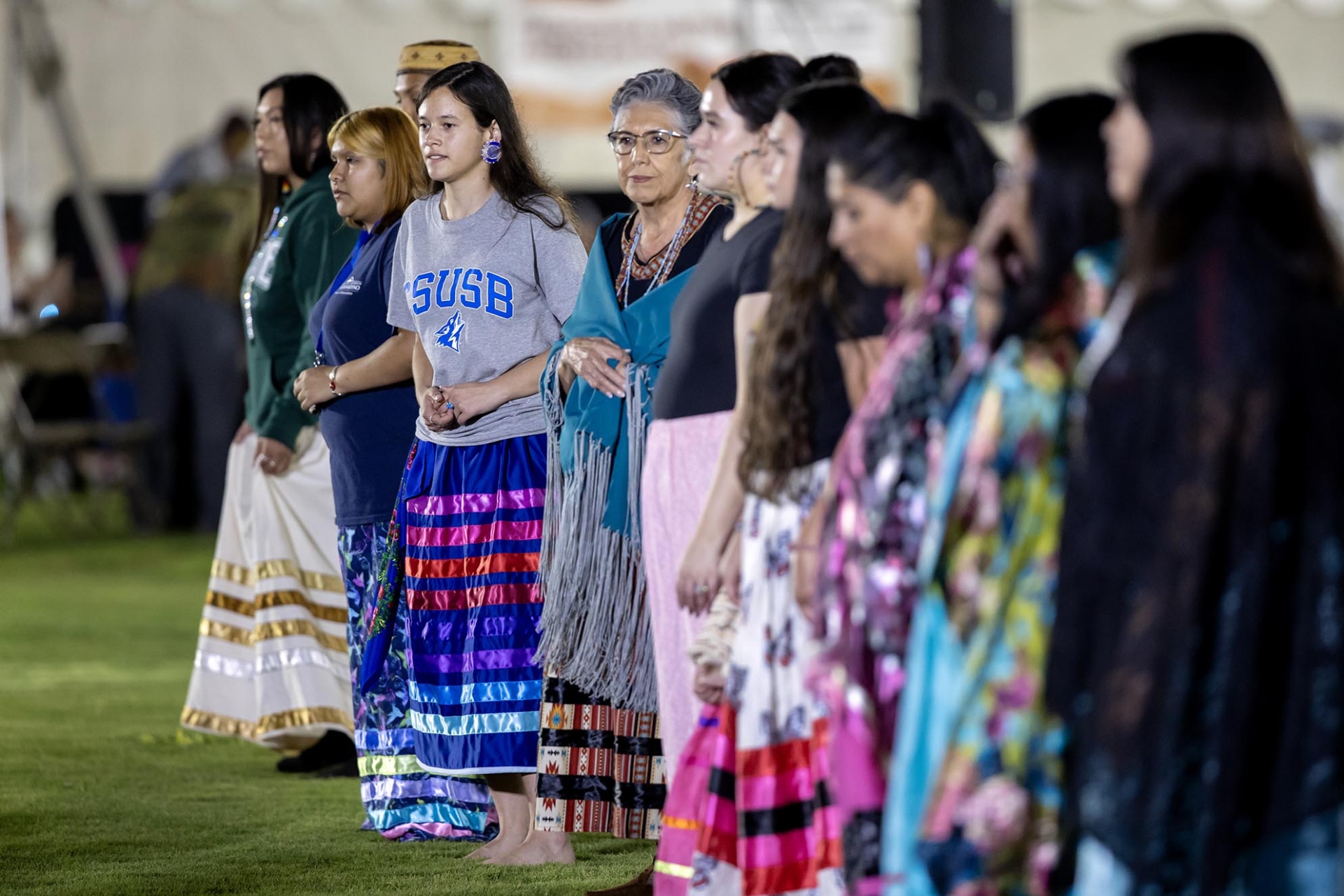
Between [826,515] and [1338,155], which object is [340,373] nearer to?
[826,515]

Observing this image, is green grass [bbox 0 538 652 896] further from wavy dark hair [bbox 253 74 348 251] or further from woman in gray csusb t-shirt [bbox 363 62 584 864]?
wavy dark hair [bbox 253 74 348 251]

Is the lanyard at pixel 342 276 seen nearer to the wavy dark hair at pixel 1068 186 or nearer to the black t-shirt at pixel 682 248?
the black t-shirt at pixel 682 248

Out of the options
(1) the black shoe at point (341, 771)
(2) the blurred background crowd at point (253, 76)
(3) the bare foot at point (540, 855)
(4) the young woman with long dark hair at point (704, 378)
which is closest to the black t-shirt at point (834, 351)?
(4) the young woman with long dark hair at point (704, 378)

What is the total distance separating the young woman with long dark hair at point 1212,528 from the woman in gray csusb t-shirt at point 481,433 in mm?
1732

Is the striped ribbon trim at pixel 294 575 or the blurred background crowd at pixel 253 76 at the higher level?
the blurred background crowd at pixel 253 76

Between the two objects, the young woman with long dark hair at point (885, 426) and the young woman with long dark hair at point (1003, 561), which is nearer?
the young woman with long dark hair at point (1003, 561)

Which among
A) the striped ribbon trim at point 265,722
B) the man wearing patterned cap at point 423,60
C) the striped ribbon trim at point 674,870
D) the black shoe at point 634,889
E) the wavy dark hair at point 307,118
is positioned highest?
the man wearing patterned cap at point 423,60

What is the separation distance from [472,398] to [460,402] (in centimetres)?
3

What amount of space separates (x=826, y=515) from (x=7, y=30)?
418 inches

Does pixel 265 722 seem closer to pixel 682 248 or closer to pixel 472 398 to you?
pixel 472 398

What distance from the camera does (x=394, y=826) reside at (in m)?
3.96

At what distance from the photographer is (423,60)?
454cm

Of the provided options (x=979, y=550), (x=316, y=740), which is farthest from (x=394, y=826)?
(x=979, y=550)

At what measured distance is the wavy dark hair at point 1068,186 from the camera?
2221 millimetres
